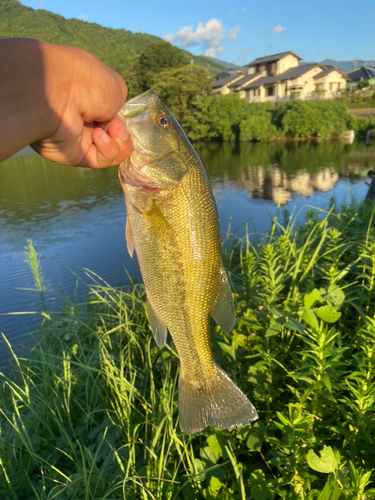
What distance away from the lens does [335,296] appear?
2.51 meters

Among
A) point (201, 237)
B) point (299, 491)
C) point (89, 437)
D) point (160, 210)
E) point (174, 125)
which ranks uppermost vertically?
point (174, 125)

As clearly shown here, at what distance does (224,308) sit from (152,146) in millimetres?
982

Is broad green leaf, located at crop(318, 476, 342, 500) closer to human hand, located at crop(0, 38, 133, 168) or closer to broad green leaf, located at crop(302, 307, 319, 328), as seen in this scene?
broad green leaf, located at crop(302, 307, 319, 328)

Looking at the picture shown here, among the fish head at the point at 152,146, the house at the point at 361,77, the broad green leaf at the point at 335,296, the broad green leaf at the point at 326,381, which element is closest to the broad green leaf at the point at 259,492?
the broad green leaf at the point at 326,381

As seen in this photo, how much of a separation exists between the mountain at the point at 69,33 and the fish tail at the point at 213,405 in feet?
274

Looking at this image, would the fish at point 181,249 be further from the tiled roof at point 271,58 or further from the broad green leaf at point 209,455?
the tiled roof at point 271,58

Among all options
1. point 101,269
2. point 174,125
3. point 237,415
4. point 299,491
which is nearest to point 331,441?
point 299,491

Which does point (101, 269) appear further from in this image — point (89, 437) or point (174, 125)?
point (174, 125)

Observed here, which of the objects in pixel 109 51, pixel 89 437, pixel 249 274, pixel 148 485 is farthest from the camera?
pixel 109 51

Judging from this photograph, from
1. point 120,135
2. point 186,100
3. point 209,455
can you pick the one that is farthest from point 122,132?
point 186,100

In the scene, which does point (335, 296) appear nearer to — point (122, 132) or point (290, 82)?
point (122, 132)

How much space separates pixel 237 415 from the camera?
171 cm

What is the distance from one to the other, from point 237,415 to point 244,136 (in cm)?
4028

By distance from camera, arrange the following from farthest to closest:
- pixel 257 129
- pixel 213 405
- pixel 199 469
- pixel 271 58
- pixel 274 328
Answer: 1. pixel 271 58
2. pixel 257 129
3. pixel 274 328
4. pixel 199 469
5. pixel 213 405
